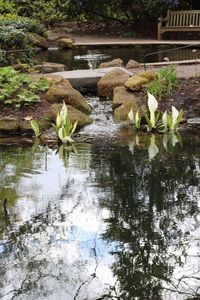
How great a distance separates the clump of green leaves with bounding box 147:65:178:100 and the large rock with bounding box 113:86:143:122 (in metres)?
0.29

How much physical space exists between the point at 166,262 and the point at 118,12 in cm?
1646

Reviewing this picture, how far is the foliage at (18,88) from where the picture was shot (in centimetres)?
786

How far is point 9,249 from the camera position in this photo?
396 cm

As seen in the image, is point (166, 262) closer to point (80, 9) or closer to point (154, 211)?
point (154, 211)

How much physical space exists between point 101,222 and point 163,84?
14.4ft

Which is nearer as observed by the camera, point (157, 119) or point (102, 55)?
point (157, 119)

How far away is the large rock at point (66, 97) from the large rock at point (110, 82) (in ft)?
3.39

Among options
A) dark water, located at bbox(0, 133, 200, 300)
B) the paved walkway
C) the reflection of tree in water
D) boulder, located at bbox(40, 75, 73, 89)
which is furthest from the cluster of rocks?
the reflection of tree in water

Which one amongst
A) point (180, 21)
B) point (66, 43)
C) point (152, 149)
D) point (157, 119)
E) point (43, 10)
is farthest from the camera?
point (43, 10)

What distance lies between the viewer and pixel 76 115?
7.62 metres

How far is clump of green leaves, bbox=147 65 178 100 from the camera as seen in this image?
8.12 metres

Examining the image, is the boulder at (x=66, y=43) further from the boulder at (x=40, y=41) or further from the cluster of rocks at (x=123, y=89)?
the cluster of rocks at (x=123, y=89)

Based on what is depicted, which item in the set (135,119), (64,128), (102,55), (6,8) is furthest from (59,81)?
(6,8)

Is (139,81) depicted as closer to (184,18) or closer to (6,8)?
(184,18)
